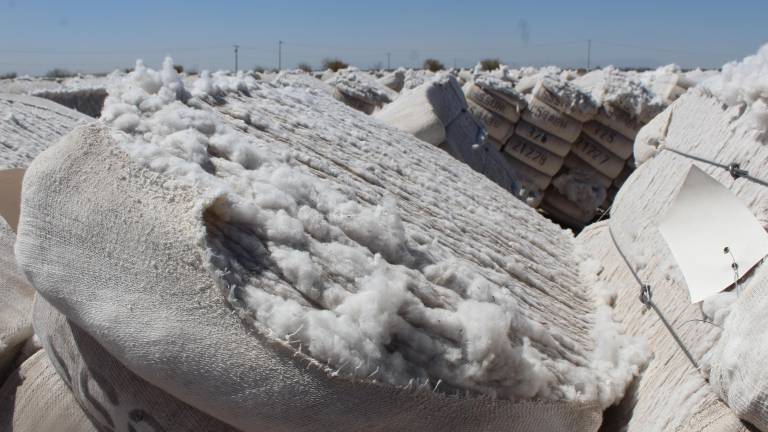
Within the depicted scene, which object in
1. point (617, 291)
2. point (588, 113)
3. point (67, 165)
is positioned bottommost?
point (588, 113)

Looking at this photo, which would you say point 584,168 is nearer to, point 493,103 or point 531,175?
point 531,175

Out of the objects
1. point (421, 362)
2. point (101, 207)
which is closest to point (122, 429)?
point (101, 207)

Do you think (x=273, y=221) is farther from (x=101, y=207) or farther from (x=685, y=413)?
(x=685, y=413)

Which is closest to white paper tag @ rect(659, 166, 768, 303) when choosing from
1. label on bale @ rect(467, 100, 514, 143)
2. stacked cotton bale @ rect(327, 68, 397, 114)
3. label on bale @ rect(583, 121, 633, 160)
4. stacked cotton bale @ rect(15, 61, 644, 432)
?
stacked cotton bale @ rect(15, 61, 644, 432)

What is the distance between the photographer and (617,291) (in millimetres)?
1292

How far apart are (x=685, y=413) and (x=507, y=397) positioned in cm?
20

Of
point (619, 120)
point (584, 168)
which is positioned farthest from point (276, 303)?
point (584, 168)

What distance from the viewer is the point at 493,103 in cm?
383

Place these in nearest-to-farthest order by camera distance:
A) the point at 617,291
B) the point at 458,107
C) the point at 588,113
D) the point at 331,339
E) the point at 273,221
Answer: the point at 331,339 < the point at 273,221 < the point at 617,291 < the point at 458,107 < the point at 588,113

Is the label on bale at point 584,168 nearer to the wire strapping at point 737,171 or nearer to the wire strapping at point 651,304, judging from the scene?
the wire strapping at point 651,304

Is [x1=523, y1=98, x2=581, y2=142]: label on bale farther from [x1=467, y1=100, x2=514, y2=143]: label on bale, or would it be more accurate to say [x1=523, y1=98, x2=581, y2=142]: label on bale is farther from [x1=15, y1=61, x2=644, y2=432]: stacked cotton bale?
[x1=15, y1=61, x2=644, y2=432]: stacked cotton bale

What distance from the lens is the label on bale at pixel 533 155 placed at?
4.00m

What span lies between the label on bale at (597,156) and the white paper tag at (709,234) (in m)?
3.02

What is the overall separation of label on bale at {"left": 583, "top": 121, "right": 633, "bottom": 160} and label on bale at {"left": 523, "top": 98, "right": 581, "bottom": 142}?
Result: 0.27 ft
